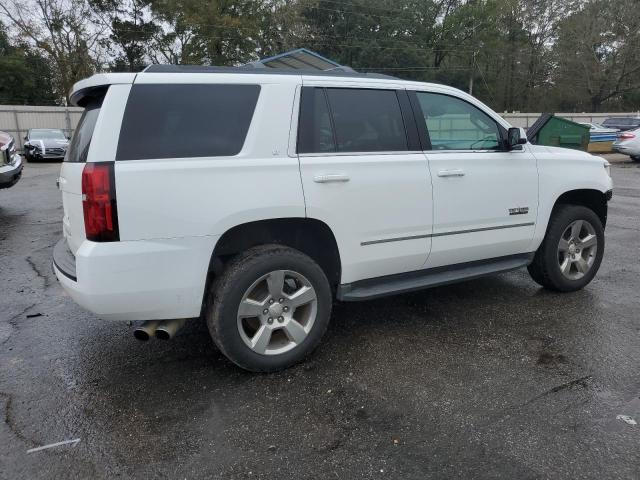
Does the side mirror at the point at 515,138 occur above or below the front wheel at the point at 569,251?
above

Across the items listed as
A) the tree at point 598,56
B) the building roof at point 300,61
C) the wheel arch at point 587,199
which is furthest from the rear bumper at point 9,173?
the tree at point 598,56

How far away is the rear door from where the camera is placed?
3359 mm

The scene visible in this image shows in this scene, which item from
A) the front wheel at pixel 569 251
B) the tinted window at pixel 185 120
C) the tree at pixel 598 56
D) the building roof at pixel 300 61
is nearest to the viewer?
the tinted window at pixel 185 120

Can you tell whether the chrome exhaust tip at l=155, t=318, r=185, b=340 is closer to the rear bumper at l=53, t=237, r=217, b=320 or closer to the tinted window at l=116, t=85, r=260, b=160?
the rear bumper at l=53, t=237, r=217, b=320

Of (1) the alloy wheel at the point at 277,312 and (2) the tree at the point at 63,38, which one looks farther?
(2) the tree at the point at 63,38


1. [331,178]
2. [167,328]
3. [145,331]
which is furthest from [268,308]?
[331,178]

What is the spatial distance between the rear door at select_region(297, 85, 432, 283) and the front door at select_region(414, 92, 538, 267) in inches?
6.7

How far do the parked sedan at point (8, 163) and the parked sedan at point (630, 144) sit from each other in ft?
66.4

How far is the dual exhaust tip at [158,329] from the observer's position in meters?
3.03

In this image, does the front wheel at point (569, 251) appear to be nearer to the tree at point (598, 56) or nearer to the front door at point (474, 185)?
the front door at point (474, 185)

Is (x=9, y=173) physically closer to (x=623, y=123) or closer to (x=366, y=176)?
(x=366, y=176)

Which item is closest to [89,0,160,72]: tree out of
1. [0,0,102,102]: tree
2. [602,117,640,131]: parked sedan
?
[0,0,102,102]: tree

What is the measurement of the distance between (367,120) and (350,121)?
15 centimetres

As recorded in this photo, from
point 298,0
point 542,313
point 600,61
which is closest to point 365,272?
point 542,313
